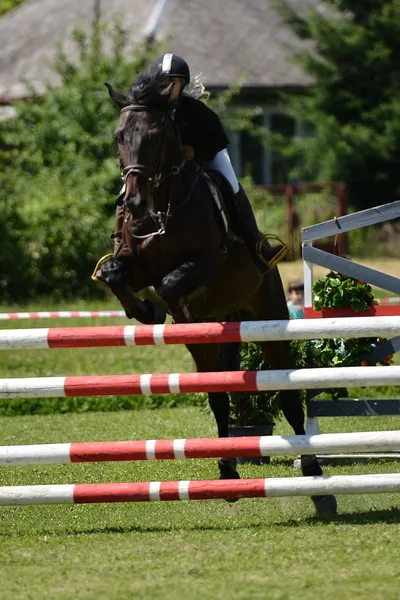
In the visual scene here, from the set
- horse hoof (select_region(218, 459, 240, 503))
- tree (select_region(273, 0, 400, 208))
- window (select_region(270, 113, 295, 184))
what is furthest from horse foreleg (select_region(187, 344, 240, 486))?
window (select_region(270, 113, 295, 184))

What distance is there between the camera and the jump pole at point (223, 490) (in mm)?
5758

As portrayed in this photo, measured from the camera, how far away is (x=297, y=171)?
28.2 metres

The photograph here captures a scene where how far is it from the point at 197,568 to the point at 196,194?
2559 mm

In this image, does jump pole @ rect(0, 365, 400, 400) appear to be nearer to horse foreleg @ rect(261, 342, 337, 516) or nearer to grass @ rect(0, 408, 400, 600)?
grass @ rect(0, 408, 400, 600)

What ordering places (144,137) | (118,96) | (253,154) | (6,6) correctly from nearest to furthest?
(144,137) → (118,96) → (253,154) → (6,6)

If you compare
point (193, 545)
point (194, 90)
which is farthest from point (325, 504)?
point (194, 90)

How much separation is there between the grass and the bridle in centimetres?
166

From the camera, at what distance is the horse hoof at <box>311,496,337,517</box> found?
6270 mm

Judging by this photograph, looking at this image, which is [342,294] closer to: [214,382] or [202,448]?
[214,382]

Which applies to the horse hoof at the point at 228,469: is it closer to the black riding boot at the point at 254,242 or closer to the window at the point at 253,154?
the black riding boot at the point at 254,242

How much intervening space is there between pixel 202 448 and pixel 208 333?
1.92ft

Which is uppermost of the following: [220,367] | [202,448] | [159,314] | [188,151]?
[188,151]

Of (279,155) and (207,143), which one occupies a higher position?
(207,143)

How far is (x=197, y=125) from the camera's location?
6.88 meters
